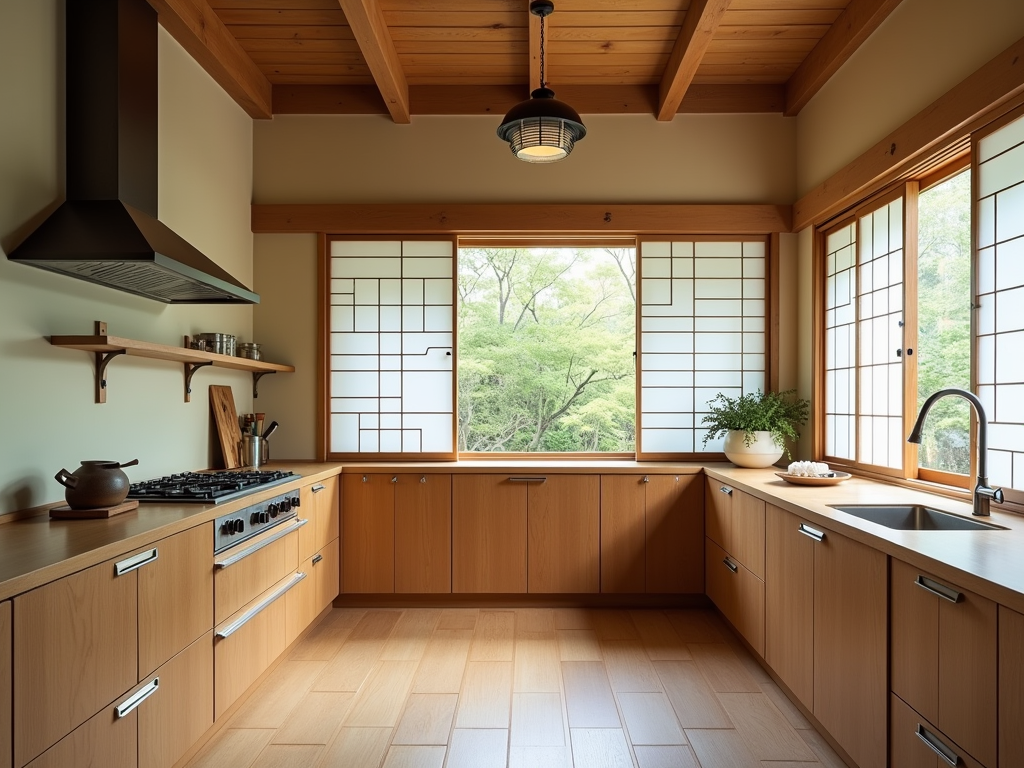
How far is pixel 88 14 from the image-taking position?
7.96 feet

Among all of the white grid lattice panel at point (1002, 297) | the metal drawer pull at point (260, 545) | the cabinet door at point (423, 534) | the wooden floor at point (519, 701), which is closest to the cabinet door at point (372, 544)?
the cabinet door at point (423, 534)

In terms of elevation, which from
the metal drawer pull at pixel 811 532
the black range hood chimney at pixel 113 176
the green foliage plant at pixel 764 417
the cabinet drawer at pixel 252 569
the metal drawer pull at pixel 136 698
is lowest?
the metal drawer pull at pixel 136 698

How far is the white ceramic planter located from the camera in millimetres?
3725

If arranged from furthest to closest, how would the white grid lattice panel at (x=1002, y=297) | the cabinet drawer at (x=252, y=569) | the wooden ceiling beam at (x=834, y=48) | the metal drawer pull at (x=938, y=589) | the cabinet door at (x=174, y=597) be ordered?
the wooden ceiling beam at (x=834, y=48)
the cabinet drawer at (x=252, y=569)
the white grid lattice panel at (x=1002, y=297)
the cabinet door at (x=174, y=597)
the metal drawer pull at (x=938, y=589)

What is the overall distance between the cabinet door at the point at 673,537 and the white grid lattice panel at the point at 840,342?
815 mm

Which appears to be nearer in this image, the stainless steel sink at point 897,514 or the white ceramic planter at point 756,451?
the stainless steel sink at point 897,514

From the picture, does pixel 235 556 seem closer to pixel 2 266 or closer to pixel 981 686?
pixel 2 266

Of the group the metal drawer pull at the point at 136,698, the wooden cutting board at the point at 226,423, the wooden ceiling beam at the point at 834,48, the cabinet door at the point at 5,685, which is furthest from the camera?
the wooden cutting board at the point at 226,423

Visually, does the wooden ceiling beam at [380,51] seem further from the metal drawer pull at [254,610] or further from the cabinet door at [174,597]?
the metal drawer pull at [254,610]

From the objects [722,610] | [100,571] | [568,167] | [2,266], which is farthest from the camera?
[568,167]

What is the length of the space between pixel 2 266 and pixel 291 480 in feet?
4.56

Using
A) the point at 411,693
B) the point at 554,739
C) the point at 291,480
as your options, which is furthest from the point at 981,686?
the point at 291,480

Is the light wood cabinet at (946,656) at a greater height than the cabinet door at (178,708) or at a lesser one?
greater

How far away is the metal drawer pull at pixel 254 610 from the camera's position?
2355 mm
